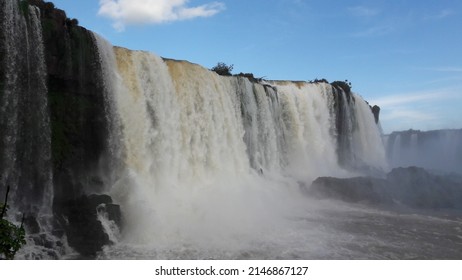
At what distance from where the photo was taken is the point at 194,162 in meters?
16.0

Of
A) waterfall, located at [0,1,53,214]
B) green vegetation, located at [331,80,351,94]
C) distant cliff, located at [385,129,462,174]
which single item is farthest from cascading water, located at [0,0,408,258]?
distant cliff, located at [385,129,462,174]

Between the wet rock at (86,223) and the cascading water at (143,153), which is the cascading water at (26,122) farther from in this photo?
the wet rock at (86,223)

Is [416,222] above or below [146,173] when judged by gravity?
below

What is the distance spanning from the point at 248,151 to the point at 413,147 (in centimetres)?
2922

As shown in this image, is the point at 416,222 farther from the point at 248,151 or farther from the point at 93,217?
the point at 93,217

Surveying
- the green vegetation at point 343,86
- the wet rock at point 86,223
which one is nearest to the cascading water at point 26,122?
the wet rock at point 86,223

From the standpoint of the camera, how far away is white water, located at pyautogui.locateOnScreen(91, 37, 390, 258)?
11.9 metres

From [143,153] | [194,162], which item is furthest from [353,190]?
[143,153]

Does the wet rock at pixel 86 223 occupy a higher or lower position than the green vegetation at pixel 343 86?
lower

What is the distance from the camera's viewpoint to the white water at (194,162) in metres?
11.9

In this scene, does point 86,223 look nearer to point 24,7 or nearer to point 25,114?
point 25,114

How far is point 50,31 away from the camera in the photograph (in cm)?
1176

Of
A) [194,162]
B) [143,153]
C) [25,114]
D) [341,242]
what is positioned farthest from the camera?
[194,162]
